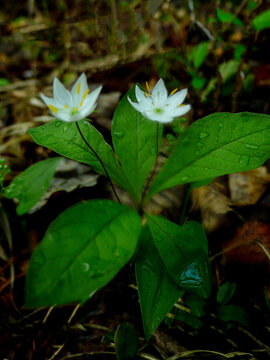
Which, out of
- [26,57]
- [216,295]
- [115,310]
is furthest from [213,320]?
[26,57]

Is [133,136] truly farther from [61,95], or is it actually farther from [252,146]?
[252,146]

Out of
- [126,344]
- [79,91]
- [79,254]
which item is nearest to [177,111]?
[79,91]

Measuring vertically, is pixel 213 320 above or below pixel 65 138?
below

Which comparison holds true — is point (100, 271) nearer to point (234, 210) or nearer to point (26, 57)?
point (234, 210)

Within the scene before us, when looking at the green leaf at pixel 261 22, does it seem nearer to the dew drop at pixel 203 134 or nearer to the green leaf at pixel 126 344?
the dew drop at pixel 203 134

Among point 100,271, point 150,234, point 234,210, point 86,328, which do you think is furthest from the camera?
point 234,210
